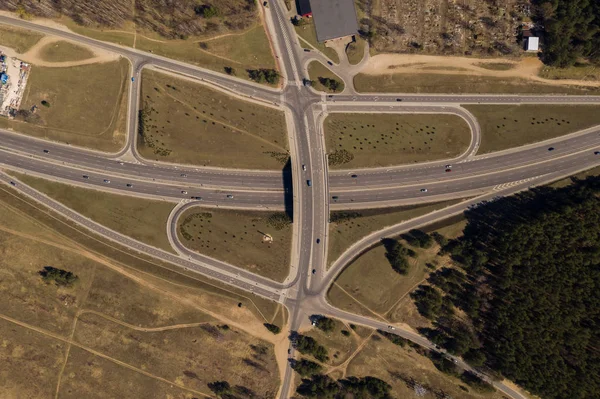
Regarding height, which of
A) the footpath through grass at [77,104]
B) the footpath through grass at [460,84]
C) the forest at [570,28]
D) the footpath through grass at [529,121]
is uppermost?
the forest at [570,28]

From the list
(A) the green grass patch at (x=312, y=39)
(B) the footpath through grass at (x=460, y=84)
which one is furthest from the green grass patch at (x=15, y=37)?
(B) the footpath through grass at (x=460, y=84)

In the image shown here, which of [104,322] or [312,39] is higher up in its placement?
[312,39]

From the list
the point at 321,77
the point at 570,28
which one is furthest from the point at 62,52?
the point at 570,28

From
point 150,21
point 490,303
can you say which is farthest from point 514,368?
point 150,21

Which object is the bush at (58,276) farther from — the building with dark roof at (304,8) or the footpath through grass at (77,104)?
the building with dark roof at (304,8)

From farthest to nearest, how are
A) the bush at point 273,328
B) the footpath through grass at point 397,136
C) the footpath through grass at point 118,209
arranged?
the footpath through grass at point 118,209
the bush at point 273,328
the footpath through grass at point 397,136

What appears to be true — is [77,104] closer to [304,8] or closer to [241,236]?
[241,236]
